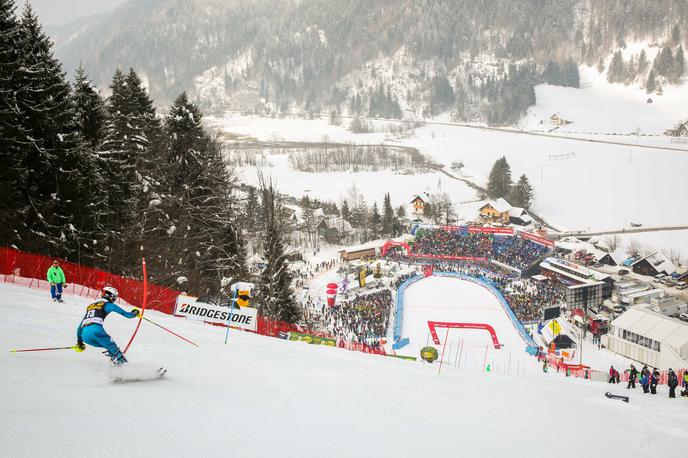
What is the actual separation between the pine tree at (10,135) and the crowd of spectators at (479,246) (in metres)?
39.6

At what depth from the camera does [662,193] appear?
221 feet

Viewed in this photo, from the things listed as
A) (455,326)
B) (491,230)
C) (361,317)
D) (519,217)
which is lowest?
(455,326)

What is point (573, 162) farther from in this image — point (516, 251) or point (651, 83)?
point (651, 83)

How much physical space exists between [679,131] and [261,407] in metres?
113

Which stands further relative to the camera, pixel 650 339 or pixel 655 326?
pixel 655 326

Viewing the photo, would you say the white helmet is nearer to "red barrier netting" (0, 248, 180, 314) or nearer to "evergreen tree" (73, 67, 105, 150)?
"red barrier netting" (0, 248, 180, 314)

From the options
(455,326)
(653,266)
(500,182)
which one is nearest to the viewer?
(455,326)

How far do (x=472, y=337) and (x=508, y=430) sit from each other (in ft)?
71.7

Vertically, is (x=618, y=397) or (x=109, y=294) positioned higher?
(x=109, y=294)

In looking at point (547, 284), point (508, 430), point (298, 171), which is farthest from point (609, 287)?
point (298, 171)

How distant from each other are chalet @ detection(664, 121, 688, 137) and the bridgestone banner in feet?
354

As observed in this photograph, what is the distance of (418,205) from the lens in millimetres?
68625

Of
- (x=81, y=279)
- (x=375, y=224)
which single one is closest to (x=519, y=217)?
(x=375, y=224)

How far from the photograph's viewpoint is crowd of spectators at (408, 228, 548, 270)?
4584 centimetres
